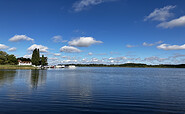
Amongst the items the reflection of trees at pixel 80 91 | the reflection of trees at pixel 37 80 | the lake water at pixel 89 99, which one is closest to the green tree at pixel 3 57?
the reflection of trees at pixel 37 80

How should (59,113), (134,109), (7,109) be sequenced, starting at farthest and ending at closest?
(134,109)
(7,109)
(59,113)

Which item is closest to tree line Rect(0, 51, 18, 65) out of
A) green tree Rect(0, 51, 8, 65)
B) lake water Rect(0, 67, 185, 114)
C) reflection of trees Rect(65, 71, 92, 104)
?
green tree Rect(0, 51, 8, 65)

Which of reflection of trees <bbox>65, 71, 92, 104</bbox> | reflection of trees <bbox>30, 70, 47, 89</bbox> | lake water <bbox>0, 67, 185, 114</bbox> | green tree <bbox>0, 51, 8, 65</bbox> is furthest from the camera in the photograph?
green tree <bbox>0, 51, 8, 65</bbox>

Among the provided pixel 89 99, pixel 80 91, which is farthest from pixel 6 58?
pixel 89 99

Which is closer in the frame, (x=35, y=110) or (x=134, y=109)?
(x=35, y=110)

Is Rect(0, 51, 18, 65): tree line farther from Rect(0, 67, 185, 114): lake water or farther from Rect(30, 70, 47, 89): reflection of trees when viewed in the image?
Rect(0, 67, 185, 114): lake water

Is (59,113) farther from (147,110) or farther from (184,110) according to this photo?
(184,110)

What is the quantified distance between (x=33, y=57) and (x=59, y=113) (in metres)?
156

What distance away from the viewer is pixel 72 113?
1537 centimetres

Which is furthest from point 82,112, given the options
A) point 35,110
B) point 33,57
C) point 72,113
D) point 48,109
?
point 33,57

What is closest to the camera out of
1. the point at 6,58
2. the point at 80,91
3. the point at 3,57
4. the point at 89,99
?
the point at 89,99

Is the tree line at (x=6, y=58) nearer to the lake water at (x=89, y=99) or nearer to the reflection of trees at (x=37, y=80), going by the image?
the reflection of trees at (x=37, y=80)

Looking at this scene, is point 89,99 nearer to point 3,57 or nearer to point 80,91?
point 80,91

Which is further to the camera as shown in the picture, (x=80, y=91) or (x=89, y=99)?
(x=80, y=91)
